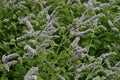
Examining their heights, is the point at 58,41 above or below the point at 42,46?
above

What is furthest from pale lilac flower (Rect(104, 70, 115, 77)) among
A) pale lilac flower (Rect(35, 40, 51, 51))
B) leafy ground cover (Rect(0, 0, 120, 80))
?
pale lilac flower (Rect(35, 40, 51, 51))

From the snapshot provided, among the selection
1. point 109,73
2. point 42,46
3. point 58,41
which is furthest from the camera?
point 58,41

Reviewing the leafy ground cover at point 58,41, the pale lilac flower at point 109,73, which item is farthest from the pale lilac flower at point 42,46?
the pale lilac flower at point 109,73

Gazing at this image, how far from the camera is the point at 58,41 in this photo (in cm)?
529

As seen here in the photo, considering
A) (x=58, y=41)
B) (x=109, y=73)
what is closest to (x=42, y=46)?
(x=109, y=73)

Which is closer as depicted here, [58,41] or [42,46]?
[42,46]

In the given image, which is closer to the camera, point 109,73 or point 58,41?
point 109,73

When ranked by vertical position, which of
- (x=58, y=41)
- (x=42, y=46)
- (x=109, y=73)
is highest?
(x=58, y=41)

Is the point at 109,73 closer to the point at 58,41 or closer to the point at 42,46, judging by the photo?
the point at 42,46

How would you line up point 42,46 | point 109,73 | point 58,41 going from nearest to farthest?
point 42,46, point 109,73, point 58,41

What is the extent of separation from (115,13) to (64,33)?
1205 millimetres

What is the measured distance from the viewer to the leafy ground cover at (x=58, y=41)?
439cm

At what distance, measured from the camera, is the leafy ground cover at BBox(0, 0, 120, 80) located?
4.39m

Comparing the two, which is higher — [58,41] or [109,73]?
[58,41]
